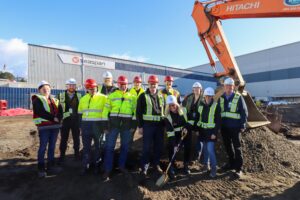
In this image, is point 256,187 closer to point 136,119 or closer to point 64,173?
point 136,119

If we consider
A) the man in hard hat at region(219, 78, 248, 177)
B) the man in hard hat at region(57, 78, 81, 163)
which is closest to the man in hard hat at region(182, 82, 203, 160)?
the man in hard hat at region(219, 78, 248, 177)

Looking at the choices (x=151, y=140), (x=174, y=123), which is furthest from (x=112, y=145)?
(x=174, y=123)

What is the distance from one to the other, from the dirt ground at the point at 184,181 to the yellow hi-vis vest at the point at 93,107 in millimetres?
1187

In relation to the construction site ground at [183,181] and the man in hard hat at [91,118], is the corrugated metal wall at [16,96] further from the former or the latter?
the man in hard hat at [91,118]

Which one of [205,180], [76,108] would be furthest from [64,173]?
[205,180]

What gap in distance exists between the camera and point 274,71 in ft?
130

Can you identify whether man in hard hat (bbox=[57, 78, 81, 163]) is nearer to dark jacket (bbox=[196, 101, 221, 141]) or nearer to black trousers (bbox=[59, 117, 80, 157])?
black trousers (bbox=[59, 117, 80, 157])

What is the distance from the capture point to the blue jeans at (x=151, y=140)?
4695 mm

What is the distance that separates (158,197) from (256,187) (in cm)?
182

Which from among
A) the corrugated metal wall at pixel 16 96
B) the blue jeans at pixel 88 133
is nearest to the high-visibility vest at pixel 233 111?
the blue jeans at pixel 88 133

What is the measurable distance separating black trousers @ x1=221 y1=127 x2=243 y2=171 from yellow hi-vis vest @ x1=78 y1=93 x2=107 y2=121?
2.54 metres

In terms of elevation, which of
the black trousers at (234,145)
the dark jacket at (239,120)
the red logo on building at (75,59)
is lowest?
the black trousers at (234,145)

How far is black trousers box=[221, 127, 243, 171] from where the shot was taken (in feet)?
15.8

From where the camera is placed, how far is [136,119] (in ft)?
15.6
